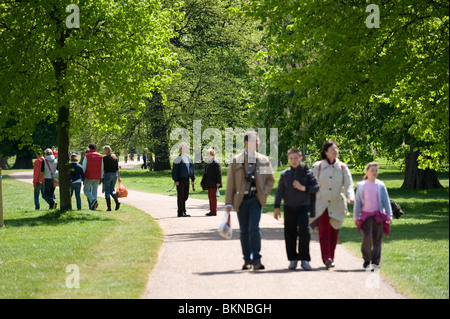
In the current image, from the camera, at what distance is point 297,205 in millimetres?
10367

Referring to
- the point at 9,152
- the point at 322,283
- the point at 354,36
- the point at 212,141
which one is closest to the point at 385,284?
the point at 322,283

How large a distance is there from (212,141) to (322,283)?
1589 inches

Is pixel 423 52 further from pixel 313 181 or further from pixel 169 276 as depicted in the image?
pixel 169 276

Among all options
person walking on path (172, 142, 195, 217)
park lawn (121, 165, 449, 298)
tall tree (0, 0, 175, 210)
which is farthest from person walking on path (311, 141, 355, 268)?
tall tree (0, 0, 175, 210)

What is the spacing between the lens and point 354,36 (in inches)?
706

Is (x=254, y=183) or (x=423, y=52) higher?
(x=423, y=52)

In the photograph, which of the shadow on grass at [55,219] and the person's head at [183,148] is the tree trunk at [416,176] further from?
the shadow on grass at [55,219]

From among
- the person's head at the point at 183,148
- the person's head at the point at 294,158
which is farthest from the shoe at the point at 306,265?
the person's head at the point at 183,148

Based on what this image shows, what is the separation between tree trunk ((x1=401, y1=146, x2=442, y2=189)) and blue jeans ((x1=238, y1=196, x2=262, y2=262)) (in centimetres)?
2773

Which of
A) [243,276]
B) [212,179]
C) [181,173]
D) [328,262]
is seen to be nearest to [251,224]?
[243,276]

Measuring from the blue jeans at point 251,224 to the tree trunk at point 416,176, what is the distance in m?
27.7

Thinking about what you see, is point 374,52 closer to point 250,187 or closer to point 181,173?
point 181,173

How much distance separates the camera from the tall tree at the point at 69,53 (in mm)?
19781

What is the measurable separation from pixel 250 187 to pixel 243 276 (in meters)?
1.16
